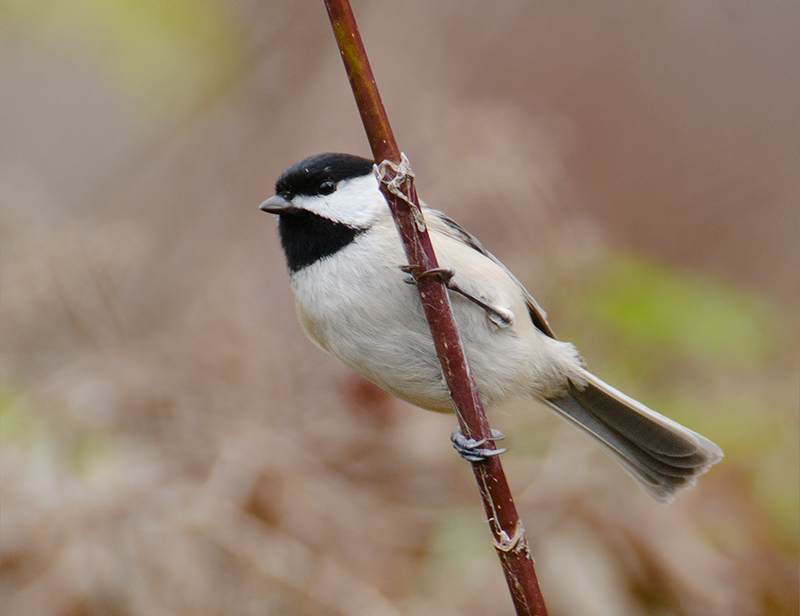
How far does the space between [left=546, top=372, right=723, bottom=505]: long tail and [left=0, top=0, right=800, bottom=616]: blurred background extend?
19 centimetres

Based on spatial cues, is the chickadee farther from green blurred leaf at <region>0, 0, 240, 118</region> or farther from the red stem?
green blurred leaf at <region>0, 0, 240, 118</region>

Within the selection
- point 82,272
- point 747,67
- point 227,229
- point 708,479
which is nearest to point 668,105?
point 747,67

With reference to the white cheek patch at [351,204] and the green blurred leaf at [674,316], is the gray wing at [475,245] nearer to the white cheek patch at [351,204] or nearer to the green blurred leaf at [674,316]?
the white cheek patch at [351,204]

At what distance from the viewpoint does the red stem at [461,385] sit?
107cm

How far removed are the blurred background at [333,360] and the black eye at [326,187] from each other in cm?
69

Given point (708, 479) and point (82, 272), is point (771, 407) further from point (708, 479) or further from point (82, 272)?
point (82, 272)

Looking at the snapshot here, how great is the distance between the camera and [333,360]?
2.74 metres

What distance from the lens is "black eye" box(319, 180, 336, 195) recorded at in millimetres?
1693

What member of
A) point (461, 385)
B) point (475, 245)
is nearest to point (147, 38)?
point (475, 245)

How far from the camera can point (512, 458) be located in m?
2.51

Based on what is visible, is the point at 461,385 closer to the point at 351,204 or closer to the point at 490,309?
→ the point at 490,309

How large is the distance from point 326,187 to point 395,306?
0.33m

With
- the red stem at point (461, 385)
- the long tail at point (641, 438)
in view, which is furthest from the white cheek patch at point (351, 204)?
the long tail at point (641, 438)

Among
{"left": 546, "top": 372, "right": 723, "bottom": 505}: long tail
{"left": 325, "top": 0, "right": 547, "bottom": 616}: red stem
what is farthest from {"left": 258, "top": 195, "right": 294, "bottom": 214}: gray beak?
Result: {"left": 546, "top": 372, "right": 723, "bottom": 505}: long tail
